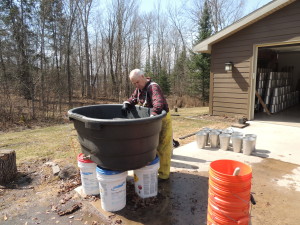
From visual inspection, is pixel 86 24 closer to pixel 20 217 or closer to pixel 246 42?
pixel 246 42

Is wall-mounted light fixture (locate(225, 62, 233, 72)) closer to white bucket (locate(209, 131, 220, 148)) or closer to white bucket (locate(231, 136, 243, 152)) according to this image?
white bucket (locate(209, 131, 220, 148))

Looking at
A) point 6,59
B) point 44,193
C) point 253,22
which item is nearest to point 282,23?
point 253,22

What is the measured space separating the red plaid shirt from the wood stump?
198 centimetres

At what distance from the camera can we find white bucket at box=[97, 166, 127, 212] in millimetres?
2092

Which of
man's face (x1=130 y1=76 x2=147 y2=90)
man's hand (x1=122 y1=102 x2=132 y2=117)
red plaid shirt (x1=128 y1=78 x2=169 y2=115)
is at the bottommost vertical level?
man's hand (x1=122 y1=102 x2=132 y2=117)

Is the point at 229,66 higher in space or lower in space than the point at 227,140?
higher

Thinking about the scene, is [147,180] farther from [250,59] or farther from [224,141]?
[250,59]

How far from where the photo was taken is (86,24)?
19.0 metres

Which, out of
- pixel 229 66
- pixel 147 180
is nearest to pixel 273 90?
pixel 229 66

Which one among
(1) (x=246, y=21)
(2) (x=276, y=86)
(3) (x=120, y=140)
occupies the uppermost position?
(1) (x=246, y=21)

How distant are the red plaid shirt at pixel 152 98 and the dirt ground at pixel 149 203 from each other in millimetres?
1053

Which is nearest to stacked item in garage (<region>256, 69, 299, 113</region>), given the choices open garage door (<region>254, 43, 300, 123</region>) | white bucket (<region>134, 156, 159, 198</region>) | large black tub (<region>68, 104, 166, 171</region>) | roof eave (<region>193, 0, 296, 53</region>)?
open garage door (<region>254, 43, 300, 123</region>)

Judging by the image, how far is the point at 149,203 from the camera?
2334 millimetres

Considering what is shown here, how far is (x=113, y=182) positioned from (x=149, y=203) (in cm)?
53
